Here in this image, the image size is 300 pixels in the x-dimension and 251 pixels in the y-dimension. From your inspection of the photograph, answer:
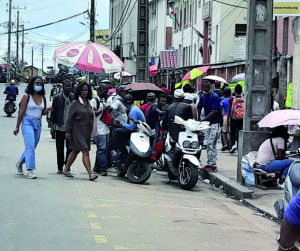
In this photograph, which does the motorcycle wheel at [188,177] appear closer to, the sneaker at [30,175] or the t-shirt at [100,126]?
the t-shirt at [100,126]

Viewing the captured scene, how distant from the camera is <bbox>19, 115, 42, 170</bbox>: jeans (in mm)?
12203

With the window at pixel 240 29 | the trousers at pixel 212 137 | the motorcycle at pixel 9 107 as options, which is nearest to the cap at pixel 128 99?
the trousers at pixel 212 137

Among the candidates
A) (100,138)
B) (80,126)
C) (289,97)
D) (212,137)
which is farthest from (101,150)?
(289,97)

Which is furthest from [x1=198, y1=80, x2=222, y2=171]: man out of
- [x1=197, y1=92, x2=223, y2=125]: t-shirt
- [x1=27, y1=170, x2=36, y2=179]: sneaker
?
[x1=27, y1=170, x2=36, y2=179]: sneaker

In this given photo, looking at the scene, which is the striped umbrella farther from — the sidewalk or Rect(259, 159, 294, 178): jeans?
Rect(259, 159, 294, 178): jeans

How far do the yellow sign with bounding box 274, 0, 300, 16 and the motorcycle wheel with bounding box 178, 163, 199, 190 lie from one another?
6057mm

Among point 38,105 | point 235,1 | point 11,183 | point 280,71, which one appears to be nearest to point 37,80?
point 38,105

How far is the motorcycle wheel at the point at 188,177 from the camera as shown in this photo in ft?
40.4

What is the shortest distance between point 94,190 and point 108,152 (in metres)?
2.78

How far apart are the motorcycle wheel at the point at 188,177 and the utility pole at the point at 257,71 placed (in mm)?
1003

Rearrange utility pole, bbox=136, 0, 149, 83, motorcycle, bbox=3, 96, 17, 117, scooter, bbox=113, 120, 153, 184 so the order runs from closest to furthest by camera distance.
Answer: scooter, bbox=113, 120, 153, 184, utility pole, bbox=136, 0, 149, 83, motorcycle, bbox=3, 96, 17, 117

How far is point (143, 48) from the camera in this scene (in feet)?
75.9

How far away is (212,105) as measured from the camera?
14305mm

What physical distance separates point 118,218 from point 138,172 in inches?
156
